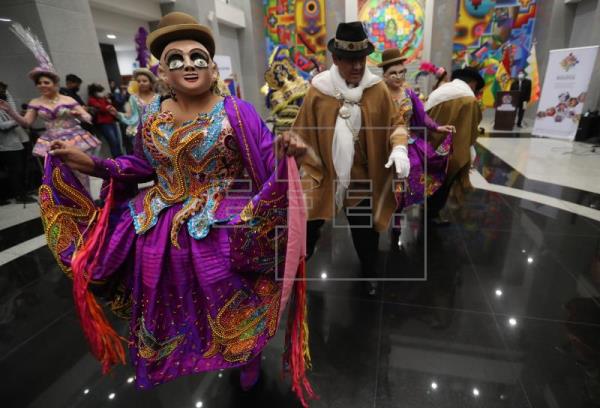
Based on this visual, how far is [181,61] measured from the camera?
120cm

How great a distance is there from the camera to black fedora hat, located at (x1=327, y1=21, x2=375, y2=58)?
1634 millimetres

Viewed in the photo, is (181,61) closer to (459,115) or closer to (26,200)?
(459,115)

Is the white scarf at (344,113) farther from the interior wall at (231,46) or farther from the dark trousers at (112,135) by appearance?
the interior wall at (231,46)

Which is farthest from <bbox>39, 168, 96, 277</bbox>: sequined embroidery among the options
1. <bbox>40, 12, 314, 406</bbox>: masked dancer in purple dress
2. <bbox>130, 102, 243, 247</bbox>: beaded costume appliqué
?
<bbox>130, 102, 243, 247</bbox>: beaded costume appliqué

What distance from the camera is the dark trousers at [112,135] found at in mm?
5405

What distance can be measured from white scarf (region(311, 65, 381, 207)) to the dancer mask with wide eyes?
31.4 inches

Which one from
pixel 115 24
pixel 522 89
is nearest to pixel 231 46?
pixel 115 24

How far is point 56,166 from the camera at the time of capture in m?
1.18

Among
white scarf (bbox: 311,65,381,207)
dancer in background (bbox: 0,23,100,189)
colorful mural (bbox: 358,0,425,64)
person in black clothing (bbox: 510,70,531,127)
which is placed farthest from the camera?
colorful mural (bbox: 358,0,425,64)

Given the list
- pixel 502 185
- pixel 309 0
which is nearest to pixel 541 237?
pixel 502 185

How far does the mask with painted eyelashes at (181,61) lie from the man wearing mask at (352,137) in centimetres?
74

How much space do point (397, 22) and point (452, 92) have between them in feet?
31.4

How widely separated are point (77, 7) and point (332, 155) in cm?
542

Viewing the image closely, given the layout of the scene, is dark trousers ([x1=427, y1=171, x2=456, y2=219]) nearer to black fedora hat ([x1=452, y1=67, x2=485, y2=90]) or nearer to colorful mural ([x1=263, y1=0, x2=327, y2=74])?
black fedora hat ([x1=452, y1=67, x2=485, y2=90])
